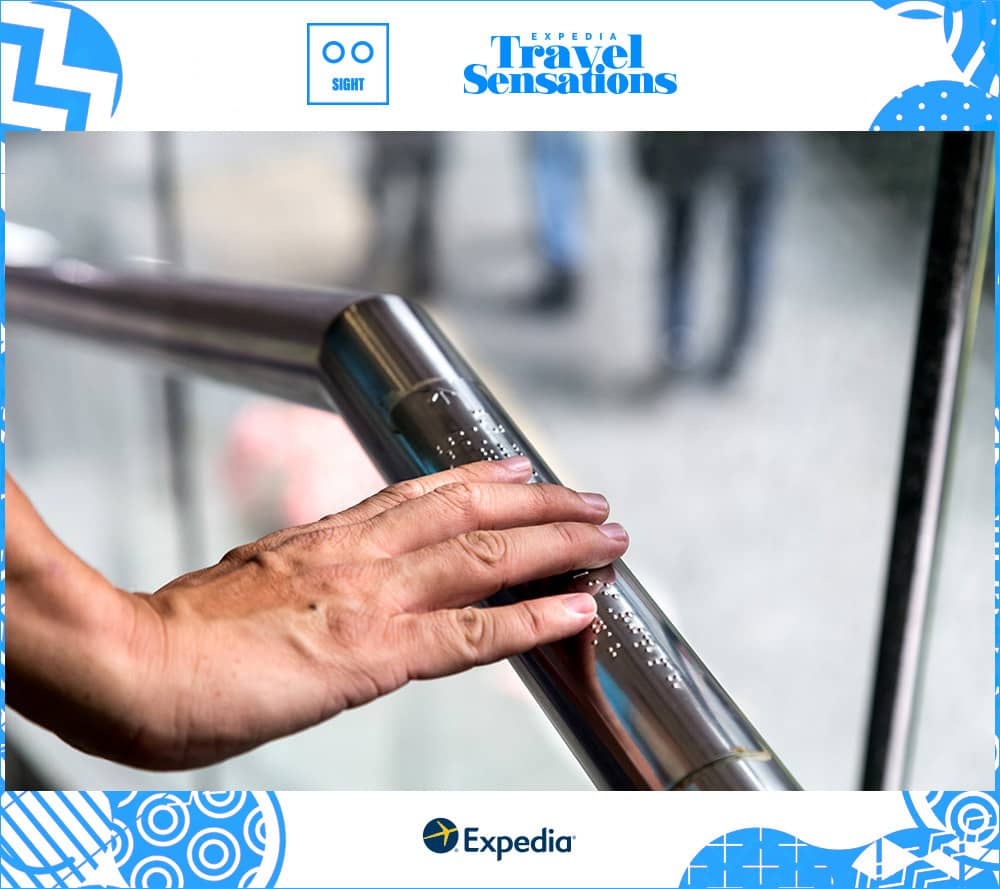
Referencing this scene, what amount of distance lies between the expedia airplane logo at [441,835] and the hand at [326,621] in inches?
4.8

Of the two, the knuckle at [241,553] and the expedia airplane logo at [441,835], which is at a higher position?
the knuckle at [241,553]

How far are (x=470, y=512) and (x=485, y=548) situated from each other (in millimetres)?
19

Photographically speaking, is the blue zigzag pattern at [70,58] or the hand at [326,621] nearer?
the hand at [326,621]

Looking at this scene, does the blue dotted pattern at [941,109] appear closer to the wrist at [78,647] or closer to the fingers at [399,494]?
the fingers at [399,494]

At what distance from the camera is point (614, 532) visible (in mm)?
385

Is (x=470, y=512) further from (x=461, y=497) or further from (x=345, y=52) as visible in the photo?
(x=345, y=52)

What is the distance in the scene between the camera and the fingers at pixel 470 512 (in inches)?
15.2

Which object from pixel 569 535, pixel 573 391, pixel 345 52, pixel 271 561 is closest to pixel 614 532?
pixel 569 535

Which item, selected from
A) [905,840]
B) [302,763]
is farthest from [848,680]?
[905,840]

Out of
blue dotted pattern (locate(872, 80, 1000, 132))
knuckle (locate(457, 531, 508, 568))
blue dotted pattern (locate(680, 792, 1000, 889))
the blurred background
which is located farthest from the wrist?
the blurred background

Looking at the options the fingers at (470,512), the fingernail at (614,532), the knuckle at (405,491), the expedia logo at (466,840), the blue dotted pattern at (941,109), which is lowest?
the expedia logo at (466,840)

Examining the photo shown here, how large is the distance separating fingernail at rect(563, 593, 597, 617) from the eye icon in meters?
0.27

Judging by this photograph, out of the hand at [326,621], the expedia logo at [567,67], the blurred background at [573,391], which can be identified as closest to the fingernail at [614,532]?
the hand at [326,621]

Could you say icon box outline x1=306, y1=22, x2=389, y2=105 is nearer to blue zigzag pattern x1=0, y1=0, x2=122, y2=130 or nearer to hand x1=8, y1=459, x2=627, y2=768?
blue zigzag pattern x1=0, y1=0, x2=122, y2=130
